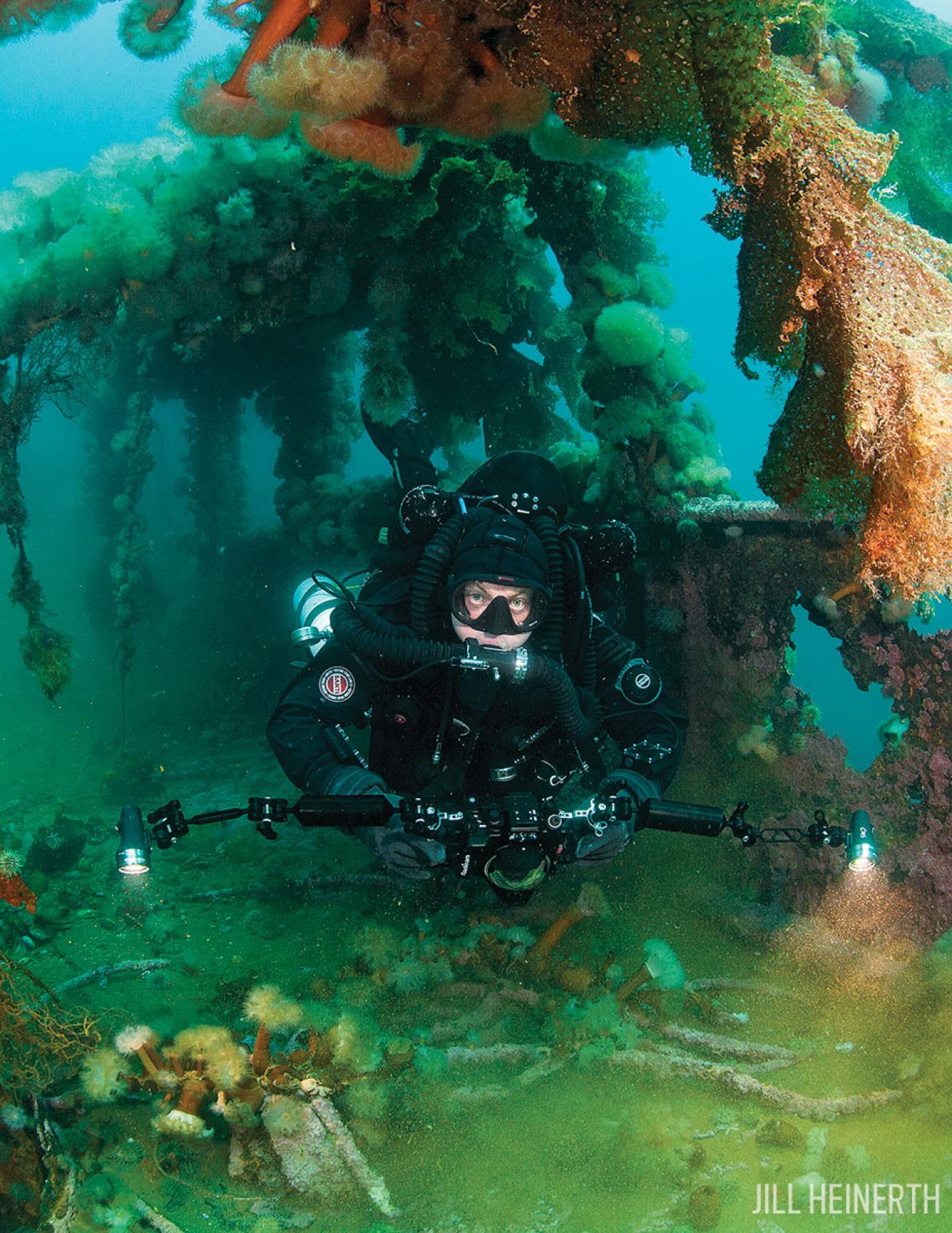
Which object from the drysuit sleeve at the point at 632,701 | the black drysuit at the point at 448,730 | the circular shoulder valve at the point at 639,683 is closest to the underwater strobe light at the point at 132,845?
the black drysuit at the point at 448,730

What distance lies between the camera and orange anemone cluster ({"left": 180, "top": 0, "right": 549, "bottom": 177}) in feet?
10.00

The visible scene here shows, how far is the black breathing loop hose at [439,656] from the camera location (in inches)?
147

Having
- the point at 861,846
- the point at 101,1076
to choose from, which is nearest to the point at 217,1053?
the point at 101,1076

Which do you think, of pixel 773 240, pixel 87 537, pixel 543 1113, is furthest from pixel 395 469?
pixel 87 537

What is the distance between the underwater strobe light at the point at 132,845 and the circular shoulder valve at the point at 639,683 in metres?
2.99

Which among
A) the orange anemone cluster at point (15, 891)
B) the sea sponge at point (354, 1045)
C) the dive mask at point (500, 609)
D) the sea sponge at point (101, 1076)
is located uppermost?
the dive mask at point (500, 609)

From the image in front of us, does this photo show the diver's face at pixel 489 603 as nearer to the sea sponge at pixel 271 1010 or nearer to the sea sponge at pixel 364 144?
the sea sponge at pixel 271 1010

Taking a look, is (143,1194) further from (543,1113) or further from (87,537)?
(87,537)

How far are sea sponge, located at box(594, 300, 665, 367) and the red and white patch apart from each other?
373 centimetres

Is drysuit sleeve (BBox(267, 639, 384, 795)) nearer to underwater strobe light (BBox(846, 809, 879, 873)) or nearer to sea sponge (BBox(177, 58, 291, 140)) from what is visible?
underwater strobe light (BBox(846, 809, 879, 873))

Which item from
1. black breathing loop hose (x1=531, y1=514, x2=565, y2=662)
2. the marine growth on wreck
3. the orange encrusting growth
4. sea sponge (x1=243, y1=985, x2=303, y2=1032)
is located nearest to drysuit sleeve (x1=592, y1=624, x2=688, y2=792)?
black breathing loop hose (x1=531, y1=514, x2=565, y2=662)

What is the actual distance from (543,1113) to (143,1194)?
161 cm

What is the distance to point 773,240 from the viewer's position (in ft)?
8.93

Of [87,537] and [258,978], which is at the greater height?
[258,978]
